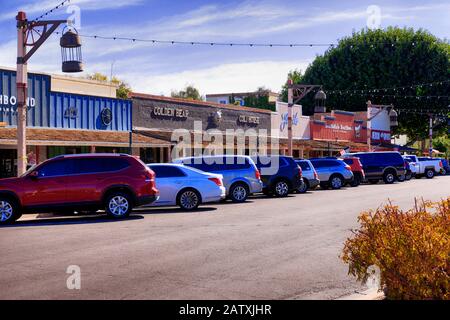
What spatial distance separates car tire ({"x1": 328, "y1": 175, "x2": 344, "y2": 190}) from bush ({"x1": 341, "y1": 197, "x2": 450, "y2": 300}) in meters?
24.3

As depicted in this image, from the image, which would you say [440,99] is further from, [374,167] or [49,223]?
[49,223]

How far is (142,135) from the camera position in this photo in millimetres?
29625

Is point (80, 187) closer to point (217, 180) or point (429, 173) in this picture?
point (217, 180)

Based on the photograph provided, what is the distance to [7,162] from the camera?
2466 centimetres

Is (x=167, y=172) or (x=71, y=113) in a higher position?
(x=71, y=113)

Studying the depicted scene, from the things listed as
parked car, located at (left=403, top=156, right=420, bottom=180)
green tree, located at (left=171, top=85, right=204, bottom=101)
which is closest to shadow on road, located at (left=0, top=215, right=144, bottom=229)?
parked car, located at (left=403, top=156, right=420, bottom=180)

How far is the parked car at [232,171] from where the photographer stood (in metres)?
21.6

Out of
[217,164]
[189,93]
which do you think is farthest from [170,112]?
[189,93]

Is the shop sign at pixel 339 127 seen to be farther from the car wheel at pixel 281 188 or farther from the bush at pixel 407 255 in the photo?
the bush at pixel 407 255

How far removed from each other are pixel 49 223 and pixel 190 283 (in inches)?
339

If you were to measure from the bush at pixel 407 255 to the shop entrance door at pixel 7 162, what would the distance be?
67.8 feet

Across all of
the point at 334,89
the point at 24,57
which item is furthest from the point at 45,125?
the point at 334,89

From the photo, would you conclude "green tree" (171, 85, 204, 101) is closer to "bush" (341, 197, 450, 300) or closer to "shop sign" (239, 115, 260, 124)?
"shop sign" (239, 115, 260, 124)

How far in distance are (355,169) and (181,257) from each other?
25050 millimetres
